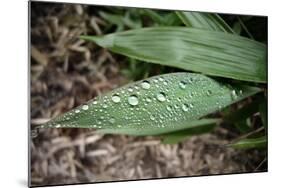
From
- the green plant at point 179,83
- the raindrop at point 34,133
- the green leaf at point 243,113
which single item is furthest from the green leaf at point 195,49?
the raindrop at point 34,133

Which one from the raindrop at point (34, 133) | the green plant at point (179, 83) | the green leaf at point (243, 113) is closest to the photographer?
the raindrop at point (34, 133)

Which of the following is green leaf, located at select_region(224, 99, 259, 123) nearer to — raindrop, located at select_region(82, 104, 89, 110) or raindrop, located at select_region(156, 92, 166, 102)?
raindrop, located at select_region(156, 92, 166, 102)

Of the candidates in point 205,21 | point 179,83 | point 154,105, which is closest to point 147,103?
point 154,105

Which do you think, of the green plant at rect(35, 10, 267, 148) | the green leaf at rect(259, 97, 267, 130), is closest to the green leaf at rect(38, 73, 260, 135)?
the green plant at rect(35, 10, 267, 148)

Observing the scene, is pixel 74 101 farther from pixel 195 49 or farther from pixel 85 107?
pixel 195 49

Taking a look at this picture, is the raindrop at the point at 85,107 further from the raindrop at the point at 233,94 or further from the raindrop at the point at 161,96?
the raindrop at the point at 233,94

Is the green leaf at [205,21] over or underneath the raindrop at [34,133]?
over
